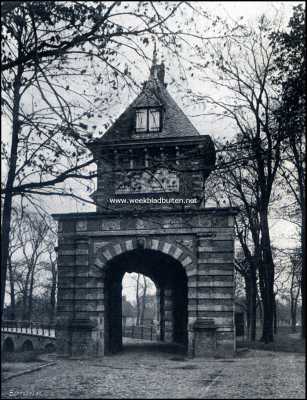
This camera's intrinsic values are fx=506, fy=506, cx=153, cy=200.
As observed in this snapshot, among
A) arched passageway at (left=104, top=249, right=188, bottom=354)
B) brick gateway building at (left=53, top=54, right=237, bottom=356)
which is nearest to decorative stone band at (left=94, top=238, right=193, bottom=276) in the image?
brick gateway building at (left=53, top=54, right=237, bottom=356)

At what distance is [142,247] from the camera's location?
19047 millimetres

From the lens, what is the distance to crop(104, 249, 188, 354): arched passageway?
20.2m

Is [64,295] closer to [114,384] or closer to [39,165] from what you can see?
[114,384]

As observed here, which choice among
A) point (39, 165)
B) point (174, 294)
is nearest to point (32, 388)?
point (39, 165)

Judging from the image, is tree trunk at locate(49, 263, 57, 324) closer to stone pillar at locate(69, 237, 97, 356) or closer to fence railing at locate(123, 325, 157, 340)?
fence railing at locate(123, 325, 157, 340)

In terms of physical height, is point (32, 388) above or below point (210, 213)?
→ below

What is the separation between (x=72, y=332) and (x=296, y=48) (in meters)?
12.9

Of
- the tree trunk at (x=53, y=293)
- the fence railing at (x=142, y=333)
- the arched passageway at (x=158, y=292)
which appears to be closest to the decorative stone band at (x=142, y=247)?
the arched passageway at (x=158, y=292)

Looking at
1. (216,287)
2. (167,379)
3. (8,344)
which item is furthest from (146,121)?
(8,344)

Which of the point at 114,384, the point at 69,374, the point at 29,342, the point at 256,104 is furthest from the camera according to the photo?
the point at 29,342

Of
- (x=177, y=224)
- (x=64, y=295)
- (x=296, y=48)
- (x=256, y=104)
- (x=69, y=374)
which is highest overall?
(x=256, y=104)

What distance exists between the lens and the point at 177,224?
1891cm

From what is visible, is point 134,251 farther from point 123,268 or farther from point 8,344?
point 8,344

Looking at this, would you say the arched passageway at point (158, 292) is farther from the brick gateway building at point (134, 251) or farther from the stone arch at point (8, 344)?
the stone arch at point (8, 344)
